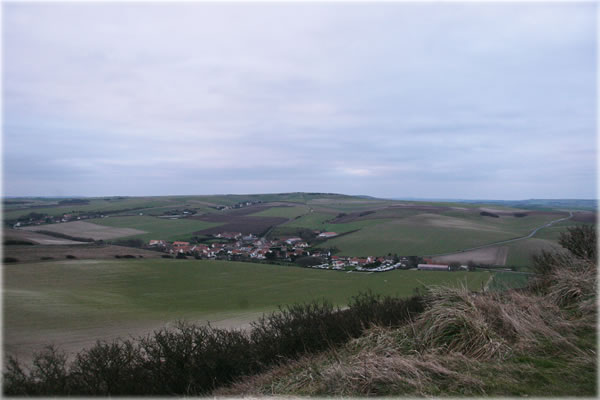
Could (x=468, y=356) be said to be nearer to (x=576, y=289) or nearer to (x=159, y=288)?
(x=576, y=289)

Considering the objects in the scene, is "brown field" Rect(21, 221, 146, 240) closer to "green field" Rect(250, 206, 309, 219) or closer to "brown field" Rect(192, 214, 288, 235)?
"brown field" Rect(192, 214, 288, 235)

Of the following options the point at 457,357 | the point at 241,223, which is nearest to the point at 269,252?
the point at 241,223

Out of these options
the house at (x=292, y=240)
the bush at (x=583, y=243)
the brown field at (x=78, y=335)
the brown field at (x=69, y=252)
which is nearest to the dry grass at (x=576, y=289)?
the bush at (x=583, y=243)

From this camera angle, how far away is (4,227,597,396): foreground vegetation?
14.3ft

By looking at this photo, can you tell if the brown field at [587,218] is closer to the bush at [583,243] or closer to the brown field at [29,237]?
the bush at [583,243]

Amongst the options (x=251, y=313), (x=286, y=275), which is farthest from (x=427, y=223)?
(x=251, y=313)

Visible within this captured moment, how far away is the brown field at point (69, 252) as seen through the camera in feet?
76.0

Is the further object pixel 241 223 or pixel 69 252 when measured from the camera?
pixel 241 223

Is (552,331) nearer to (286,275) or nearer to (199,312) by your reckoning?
(199,312)

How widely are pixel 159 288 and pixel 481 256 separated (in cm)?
3020

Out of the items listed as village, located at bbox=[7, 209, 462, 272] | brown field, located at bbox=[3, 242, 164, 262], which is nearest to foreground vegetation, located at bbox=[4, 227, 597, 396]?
brown field, located at bbox=[3, 242, 164, 262]

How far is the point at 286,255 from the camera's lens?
1633 inches

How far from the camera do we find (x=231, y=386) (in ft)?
20.6

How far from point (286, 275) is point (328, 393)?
1039 inches
